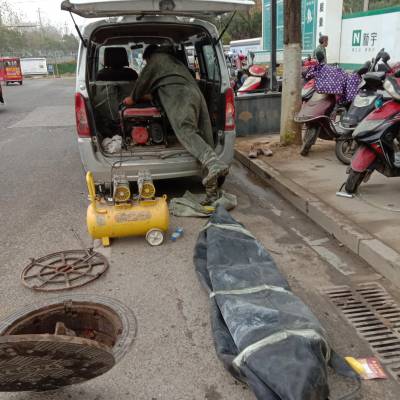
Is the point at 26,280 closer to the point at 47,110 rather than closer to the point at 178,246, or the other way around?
the point at 178,246

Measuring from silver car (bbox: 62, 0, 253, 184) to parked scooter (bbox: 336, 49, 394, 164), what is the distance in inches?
60.3

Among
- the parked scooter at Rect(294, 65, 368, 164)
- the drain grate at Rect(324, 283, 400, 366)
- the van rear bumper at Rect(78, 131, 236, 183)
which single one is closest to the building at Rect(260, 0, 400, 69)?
the parked scooter at Rect(294, 65, 368, 164)

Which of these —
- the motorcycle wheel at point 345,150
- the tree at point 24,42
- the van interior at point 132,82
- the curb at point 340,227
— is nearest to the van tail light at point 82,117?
the van interior at point 132,82

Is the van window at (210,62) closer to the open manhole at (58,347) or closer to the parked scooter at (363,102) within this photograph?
the parked scooter at (363,102)

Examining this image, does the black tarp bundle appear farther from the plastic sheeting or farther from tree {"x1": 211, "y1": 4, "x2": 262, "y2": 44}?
tree {"x1": 211, "y1": 4, "x2": 262, "y2": 44}

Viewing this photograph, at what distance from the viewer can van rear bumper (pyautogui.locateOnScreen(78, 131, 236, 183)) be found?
15.8 ft

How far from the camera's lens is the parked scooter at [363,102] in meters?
4.91

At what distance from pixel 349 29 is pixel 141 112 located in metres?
12.1

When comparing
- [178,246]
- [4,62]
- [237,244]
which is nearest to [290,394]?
[237,244]

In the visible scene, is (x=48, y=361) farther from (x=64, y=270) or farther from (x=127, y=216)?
(x=127, y=216)

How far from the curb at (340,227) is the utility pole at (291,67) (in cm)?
129

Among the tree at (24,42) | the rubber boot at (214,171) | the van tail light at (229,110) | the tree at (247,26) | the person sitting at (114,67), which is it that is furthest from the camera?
the tree at (24,42)

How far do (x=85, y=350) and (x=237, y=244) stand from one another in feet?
6.24

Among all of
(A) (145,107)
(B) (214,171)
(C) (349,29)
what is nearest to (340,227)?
(B) (214,171)
